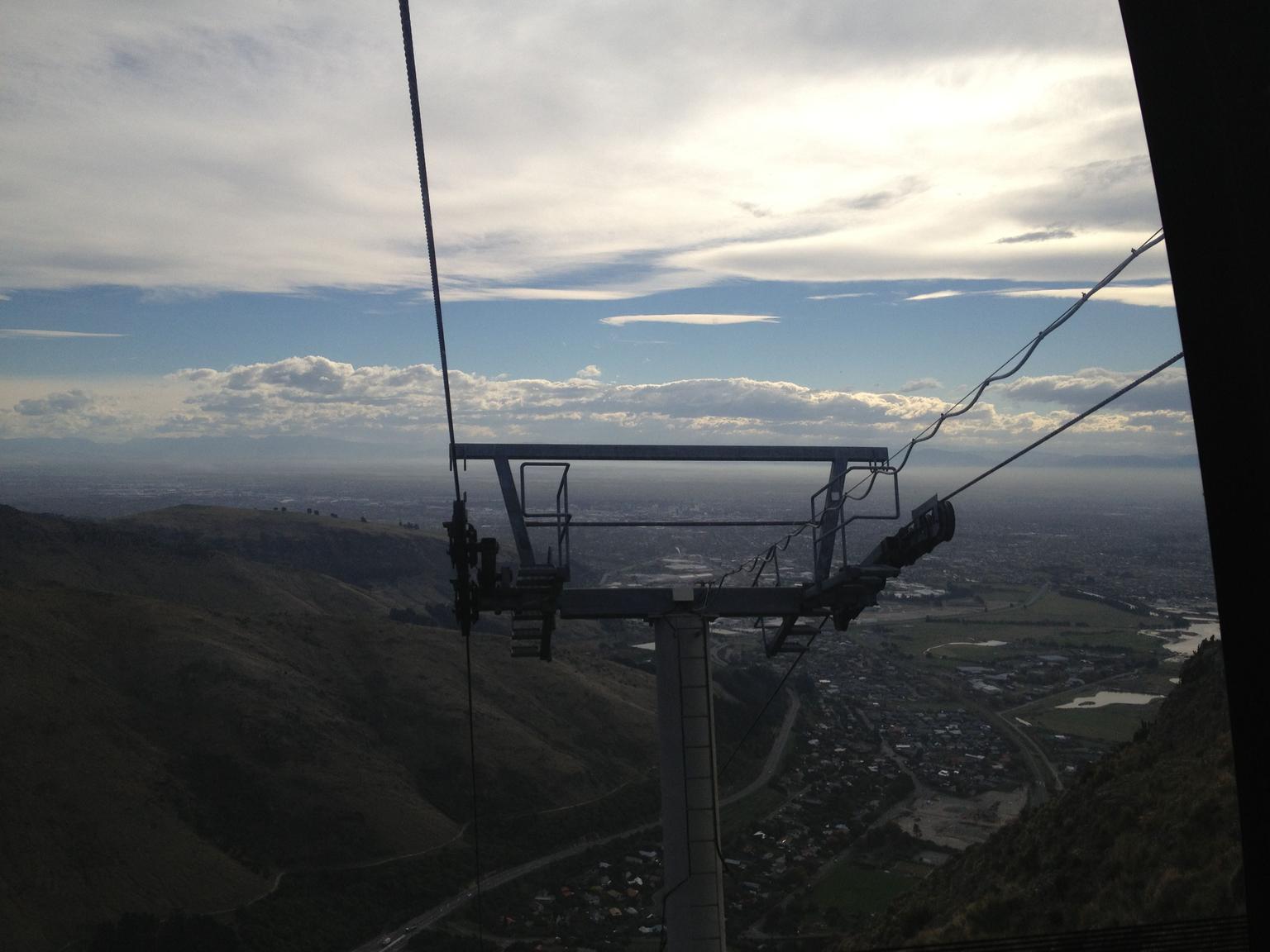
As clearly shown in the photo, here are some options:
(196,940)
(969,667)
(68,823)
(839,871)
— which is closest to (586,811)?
(839,871)

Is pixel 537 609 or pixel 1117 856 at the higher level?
pixel 537 609

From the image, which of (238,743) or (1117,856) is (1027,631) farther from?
(1117,856)

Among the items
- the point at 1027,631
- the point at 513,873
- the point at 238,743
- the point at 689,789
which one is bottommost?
the point at 1027,631

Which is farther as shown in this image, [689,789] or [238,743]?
[238,743]

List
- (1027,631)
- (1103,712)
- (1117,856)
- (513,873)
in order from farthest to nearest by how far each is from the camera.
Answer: (1027,631)
(1103,712)
(513,873)
(1117,856)

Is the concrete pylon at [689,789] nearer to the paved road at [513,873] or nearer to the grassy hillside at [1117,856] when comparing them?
the grassy hillside at [1117,856]

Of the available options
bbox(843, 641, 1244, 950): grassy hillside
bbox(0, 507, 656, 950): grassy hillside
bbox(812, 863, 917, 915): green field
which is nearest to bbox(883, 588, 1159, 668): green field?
bbox(0, 507, 656, 950): grassy hillside

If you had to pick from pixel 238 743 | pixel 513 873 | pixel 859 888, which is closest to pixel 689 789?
pixel 859 888

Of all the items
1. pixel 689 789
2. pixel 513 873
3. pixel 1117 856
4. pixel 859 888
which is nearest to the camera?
pixel 689 789
